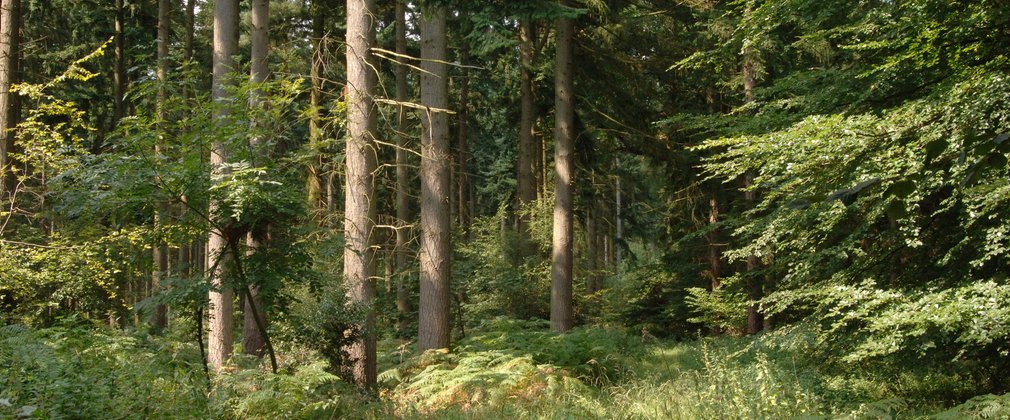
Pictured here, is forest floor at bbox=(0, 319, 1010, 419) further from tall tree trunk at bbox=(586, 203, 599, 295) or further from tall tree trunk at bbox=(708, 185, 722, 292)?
tall tree trunk at bbox=(586, 203, 599, 295)

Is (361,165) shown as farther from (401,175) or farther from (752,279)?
(752,279)

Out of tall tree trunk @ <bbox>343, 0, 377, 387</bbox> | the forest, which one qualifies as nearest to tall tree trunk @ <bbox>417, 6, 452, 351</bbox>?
the forest

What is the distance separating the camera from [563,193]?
13875 mm

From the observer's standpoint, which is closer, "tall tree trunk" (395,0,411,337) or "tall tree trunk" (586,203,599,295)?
"tall tree trunk" (395,0,411,337)

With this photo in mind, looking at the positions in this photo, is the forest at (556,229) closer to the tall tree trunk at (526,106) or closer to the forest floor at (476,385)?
Result: the forest floor at (476,385)

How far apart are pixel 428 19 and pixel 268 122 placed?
3473 millimetres

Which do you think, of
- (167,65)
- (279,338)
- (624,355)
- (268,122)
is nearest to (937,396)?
(624,355)

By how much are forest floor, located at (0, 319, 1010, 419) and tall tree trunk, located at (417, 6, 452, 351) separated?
2.26 ft

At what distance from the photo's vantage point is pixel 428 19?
10586 mm

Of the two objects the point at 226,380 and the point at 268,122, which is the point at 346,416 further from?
the point at 268,122

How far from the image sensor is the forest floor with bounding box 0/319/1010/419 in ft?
17.6

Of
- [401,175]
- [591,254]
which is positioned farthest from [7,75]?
[591,254]

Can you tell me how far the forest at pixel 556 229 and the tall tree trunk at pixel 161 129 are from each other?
3.1 inches

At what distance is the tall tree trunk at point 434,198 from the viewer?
36.7 feet
